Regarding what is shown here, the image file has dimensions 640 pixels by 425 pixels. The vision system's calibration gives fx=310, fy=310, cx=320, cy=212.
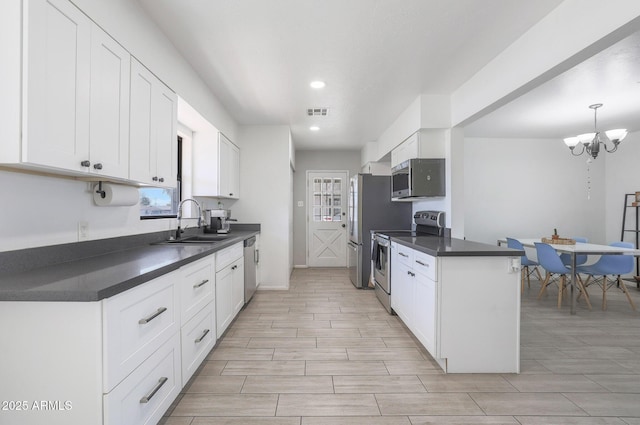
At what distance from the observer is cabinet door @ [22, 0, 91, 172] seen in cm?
121

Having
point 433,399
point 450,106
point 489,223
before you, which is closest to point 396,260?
point 433,399

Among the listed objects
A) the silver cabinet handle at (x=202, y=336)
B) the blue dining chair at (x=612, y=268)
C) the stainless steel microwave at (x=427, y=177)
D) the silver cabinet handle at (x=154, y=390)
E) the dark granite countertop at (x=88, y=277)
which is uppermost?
the stainless steel microwave at (x=427, y=177)

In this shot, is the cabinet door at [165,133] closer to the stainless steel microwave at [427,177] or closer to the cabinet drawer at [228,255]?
the cabinet drawer at [228,255]

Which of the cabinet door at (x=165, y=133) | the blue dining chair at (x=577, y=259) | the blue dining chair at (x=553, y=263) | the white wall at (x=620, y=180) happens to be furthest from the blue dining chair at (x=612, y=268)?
the cabinet door at (x=165, y=133)

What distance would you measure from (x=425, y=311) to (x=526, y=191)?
451 cm

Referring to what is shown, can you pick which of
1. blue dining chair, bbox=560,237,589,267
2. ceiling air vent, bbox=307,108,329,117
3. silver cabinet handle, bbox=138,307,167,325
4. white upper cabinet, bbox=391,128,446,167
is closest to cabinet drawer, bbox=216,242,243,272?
silver cabinet handle, bbox=138,307,167,325

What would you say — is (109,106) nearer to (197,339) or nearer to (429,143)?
(197,339)

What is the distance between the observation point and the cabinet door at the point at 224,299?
268 cm

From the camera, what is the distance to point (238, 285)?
3.39 m

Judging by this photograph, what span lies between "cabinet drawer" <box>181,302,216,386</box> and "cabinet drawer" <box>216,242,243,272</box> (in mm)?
359

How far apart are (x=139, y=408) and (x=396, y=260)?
2655 mm

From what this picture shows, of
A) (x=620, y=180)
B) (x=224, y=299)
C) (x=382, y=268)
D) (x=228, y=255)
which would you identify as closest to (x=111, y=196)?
(x=228, y=255)

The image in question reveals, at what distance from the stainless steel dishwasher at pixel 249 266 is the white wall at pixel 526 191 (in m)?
3.90

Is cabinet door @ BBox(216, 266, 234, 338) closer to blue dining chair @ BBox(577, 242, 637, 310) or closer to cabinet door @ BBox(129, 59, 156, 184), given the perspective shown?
cabinet door @ BBox(129, 59, 156, 184)
